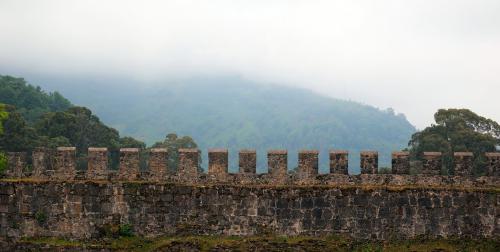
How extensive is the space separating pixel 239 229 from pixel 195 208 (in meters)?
1.98

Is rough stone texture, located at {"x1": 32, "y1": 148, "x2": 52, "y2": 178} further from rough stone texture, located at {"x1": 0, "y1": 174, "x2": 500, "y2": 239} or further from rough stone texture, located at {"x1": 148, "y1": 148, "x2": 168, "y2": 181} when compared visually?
rough stone texture, located at {"x1": 148, "y1": 148, "x2": 168, "y2": 181}

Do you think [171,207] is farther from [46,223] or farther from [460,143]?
[460,143]

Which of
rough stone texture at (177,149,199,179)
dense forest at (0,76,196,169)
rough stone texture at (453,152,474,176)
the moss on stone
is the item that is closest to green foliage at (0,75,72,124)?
dense forest at (0,76,196,169)

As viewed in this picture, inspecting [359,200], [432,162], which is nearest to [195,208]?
[359,200]

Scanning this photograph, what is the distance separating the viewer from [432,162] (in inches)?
1355

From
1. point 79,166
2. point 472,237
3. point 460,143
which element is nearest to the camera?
point 472,237

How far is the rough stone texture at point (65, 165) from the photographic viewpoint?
35.8 meters

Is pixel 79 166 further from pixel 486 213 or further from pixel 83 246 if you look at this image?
pixel 486 213

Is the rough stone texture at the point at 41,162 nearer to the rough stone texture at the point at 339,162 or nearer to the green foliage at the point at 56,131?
the rough stone texture at the point at 339,162

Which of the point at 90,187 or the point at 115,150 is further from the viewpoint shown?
the point at 115,150

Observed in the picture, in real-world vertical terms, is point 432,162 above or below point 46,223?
above

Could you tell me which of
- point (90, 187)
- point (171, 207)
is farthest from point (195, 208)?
point (90, 187)

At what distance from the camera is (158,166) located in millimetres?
35500

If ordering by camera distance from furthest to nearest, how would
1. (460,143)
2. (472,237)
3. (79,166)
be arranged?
1. (79,166)
2. (460,143)
3. (472,237)
